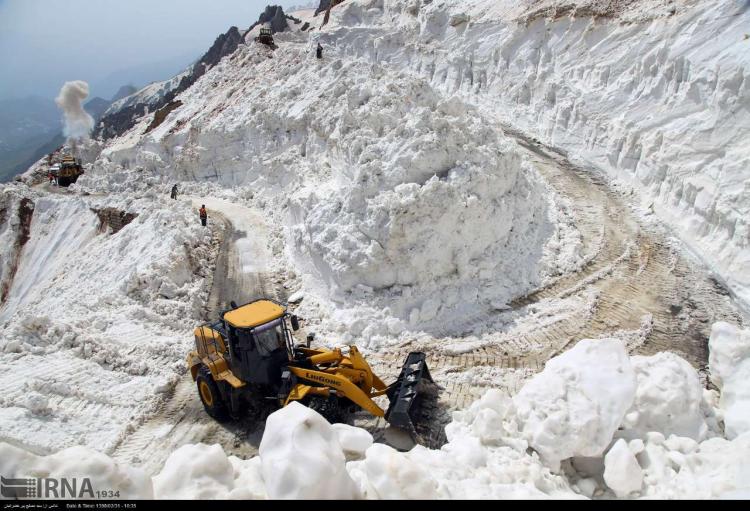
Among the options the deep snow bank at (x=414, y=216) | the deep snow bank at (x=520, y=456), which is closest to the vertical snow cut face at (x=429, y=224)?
the deep snow bank at (x=414, y=216)

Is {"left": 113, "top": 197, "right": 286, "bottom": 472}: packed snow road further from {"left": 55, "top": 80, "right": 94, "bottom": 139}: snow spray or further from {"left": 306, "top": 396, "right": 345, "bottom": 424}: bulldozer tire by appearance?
{"left": 55, "top": 80, "right": 94, "bottom": 139}: snow spray

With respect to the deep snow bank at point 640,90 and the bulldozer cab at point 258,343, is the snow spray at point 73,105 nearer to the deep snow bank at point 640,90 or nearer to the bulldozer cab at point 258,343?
the deep snow bank at point 640,90

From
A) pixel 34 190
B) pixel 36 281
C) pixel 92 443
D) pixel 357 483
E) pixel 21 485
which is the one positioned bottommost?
pixel 36 281

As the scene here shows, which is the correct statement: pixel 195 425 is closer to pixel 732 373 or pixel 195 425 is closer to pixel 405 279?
pixel 405 279

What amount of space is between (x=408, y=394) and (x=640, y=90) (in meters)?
10.8

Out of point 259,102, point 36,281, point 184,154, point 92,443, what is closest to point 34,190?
point 36,281

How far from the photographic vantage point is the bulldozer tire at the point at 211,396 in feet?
21.8

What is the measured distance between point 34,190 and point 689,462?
2755 centimetres

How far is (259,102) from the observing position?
62.2ft

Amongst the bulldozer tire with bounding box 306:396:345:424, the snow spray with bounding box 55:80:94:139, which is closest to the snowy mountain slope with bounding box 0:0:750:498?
the bulldozer tire with bounding box 306:396:345:424

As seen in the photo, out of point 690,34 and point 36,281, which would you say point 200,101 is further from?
point 690,34

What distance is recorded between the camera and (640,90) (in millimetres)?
12602

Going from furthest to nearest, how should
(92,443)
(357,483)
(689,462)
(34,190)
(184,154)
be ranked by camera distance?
1. (34,190)
2. (184,154)
3. (92,443)
4. (689,462)
5. (357,483)
